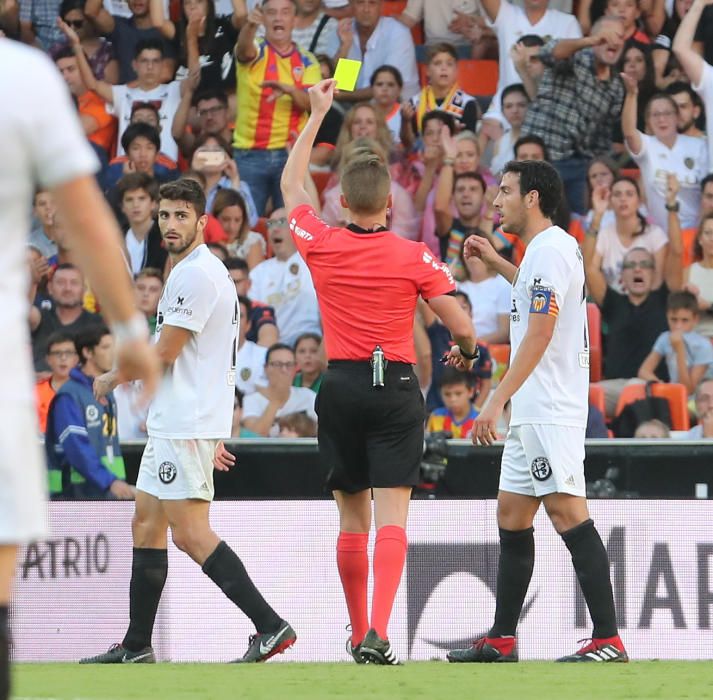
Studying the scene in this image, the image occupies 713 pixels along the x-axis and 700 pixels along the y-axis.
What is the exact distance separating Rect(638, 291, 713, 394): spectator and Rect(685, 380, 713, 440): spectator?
556 mm

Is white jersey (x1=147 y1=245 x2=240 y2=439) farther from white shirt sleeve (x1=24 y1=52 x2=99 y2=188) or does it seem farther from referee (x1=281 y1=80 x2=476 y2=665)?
white shirt sleeve (x1=24 y1=52 x2=99 y2=188)

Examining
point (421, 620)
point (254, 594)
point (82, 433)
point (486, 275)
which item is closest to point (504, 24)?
point (486, 275)

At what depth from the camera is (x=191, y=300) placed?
23.3ft

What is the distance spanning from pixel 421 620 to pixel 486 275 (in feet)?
15.0

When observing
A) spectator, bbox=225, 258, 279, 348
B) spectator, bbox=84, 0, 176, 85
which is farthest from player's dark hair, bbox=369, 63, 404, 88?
spectator, bbox=225, 258, 279, 348

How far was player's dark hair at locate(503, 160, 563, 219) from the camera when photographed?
714 centimetres

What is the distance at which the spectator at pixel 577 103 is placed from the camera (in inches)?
512

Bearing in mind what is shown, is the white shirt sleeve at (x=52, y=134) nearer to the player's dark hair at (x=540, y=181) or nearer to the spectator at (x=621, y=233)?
the player's dark hair at (x=540, y=181)

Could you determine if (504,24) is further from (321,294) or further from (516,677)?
(516,677)

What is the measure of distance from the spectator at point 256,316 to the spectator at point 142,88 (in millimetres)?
2086

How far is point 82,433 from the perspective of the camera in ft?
32.3

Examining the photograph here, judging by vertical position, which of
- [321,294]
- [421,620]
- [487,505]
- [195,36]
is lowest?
[421,620]

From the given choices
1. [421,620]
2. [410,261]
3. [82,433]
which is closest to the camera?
[410,261]

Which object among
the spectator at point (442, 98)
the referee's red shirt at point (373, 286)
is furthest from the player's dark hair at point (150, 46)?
the referee's red shirt at point (373, 286)
